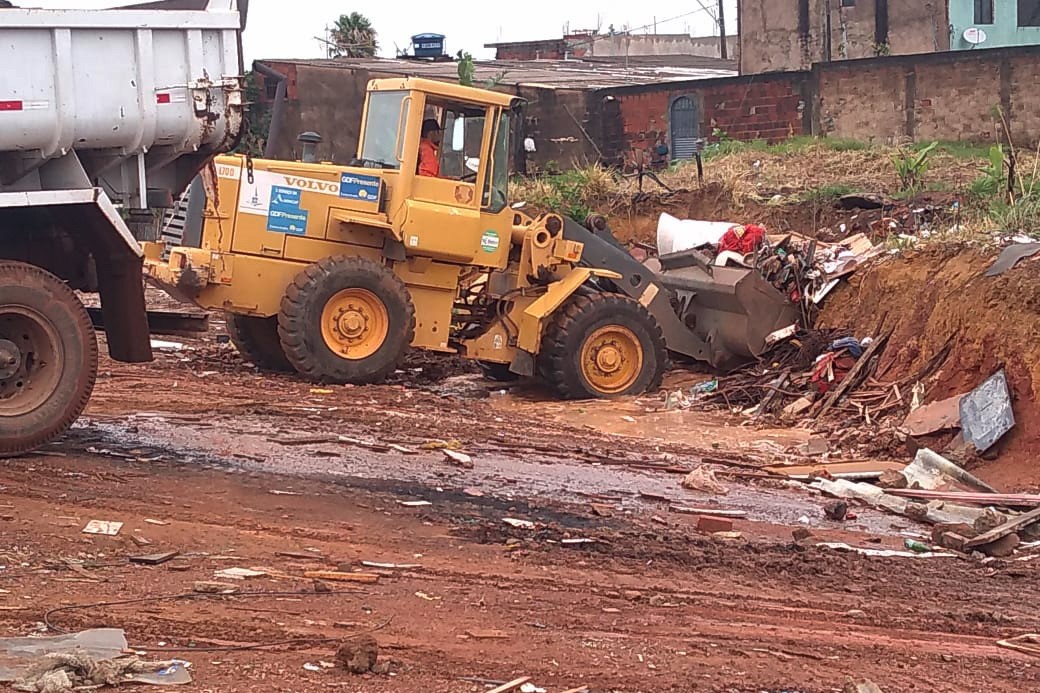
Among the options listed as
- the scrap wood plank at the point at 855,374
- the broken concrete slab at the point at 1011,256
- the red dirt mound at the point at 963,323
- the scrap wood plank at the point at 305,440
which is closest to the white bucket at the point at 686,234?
the red dirt mound at the point at 963,323

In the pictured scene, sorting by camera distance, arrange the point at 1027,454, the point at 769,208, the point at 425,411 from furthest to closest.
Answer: the point at 769,208, the point at 425,411, the point at 1027,454

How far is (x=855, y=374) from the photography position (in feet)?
40.6

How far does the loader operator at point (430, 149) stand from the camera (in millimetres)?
12234

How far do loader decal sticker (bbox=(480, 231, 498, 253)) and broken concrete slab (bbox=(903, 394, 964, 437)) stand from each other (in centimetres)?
A: 418

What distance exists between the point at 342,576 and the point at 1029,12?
31.6 meters

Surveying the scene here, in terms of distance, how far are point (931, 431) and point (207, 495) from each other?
5.95 meters

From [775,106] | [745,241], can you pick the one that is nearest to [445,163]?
[745,241]

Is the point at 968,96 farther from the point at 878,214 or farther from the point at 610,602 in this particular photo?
the point at 610,602

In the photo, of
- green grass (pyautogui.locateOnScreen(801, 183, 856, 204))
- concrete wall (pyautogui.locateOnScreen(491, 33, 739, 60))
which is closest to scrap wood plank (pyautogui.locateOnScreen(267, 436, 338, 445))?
green grass (pyautogui.locateOnScreen(801, 183, 856, 204))

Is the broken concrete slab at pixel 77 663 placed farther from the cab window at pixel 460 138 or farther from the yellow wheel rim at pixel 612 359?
the yellow wheel rim at pixel 612 359

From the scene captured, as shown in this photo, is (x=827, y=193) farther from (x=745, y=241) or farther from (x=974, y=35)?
(x=974, y=35)

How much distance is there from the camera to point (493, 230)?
12.7 m

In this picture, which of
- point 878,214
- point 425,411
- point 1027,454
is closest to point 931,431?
point 1027,454

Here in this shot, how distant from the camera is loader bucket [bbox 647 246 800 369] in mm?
14023
